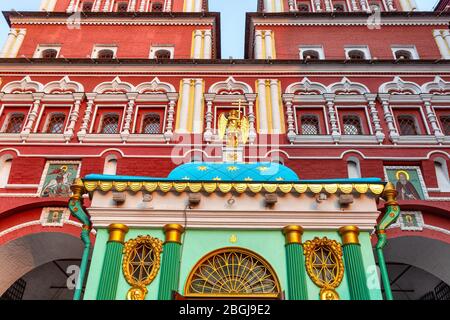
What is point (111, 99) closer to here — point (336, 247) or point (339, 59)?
point (339, 59)

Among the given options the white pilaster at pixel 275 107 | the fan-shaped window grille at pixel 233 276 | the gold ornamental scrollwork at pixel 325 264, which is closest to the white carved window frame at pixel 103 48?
the white pilaster at pixel 275 107

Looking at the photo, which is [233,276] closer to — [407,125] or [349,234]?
[349,234]

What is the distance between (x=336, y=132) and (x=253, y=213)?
20.6 feet

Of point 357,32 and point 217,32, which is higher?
point 217,32

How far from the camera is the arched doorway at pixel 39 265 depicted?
1150cm

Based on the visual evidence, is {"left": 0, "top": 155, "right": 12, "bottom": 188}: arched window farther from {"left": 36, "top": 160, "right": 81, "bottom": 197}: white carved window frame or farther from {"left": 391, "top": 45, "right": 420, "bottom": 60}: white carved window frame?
{"left": 391, "top": 45, "right": 420, "bottom": 60}: white carved window frame

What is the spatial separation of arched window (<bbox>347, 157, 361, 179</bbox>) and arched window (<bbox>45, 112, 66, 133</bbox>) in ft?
29.0

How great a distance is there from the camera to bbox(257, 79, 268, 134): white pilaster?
1297 cm

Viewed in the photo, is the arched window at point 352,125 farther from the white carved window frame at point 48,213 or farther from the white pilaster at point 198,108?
the white carved window frame at point 48,213

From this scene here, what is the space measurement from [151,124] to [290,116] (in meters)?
4.42

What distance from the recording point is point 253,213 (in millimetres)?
7367
